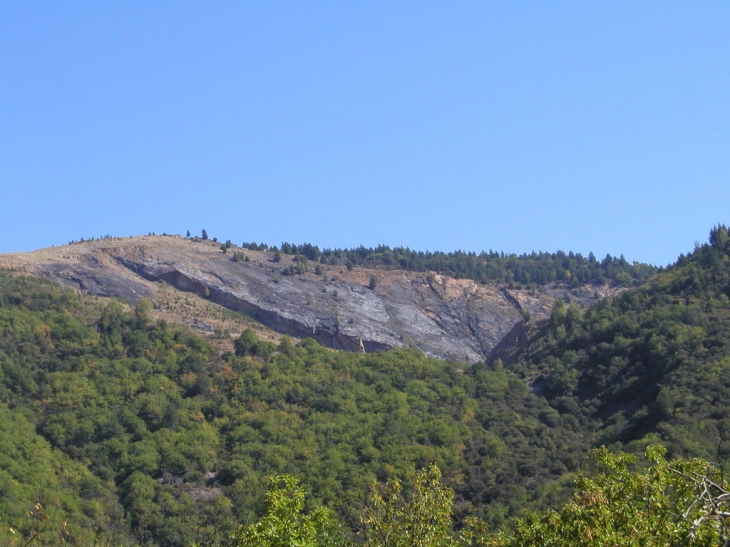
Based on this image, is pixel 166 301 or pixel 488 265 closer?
pixel 166 301

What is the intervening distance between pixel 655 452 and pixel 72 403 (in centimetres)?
4808

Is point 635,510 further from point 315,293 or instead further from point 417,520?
point 315,293

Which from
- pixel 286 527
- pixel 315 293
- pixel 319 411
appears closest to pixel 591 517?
pixel 286 527

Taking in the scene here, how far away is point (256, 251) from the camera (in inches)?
3807

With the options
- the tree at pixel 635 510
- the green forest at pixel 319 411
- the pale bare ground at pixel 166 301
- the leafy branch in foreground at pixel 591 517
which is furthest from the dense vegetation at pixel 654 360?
the tree at pixel 635 510

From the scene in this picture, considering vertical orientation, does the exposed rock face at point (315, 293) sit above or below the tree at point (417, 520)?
above

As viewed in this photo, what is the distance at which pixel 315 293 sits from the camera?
87.2 metres

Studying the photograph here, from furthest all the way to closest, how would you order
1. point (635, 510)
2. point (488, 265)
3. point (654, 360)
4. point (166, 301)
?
point (488, 265) → point (166, 301) → point (654, 360) → point (635, 510)

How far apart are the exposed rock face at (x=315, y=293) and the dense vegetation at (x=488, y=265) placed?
3775 millimetres

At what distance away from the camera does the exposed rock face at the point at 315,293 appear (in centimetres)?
8025

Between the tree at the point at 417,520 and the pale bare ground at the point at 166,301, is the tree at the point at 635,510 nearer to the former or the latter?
the tree at the point at 417,520

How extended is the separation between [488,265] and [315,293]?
25.4 m

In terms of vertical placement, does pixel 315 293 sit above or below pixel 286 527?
above

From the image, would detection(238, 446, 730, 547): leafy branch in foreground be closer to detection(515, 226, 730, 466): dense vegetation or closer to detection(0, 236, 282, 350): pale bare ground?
detection(515, 226, 730, 466): dense vegetation
